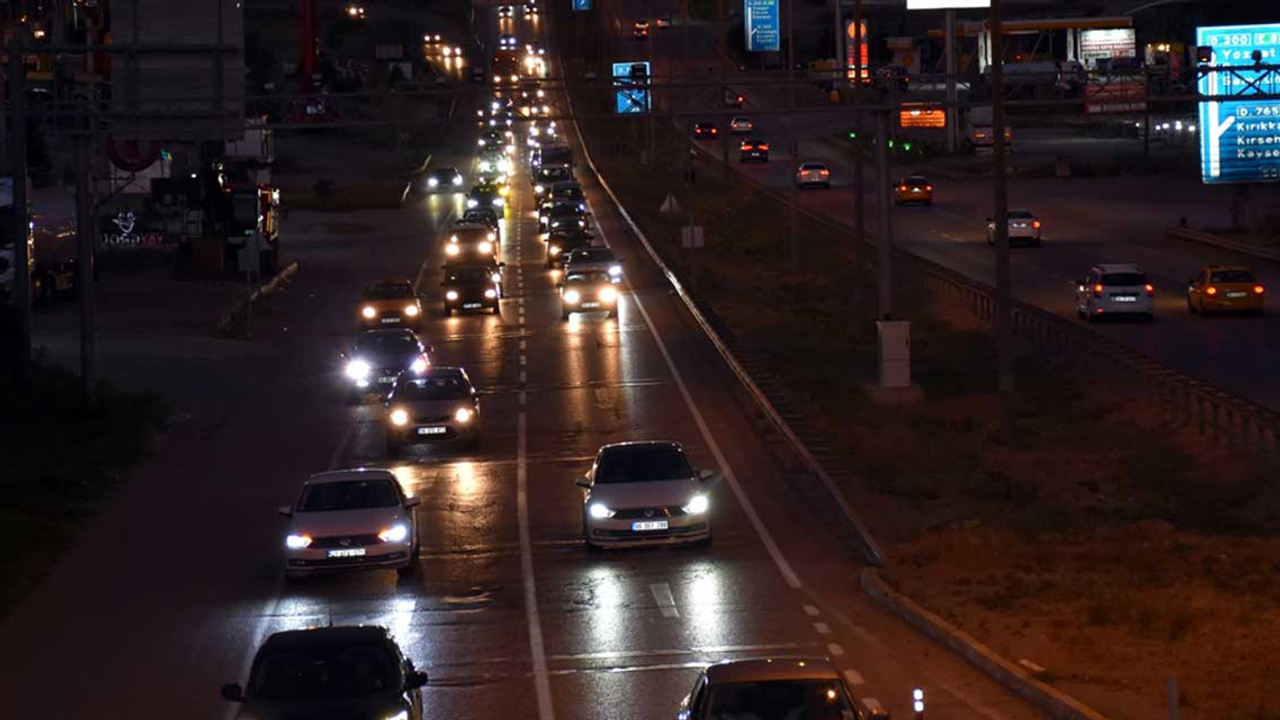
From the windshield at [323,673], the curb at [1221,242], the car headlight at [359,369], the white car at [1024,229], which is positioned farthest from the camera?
the white car at [1024,229]

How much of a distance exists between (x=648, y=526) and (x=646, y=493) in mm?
501

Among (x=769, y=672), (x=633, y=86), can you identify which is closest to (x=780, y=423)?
(x=633, y=86)

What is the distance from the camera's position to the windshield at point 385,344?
43.9 meters

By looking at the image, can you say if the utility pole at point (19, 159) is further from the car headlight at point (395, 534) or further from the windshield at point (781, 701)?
the windshield at point (781, 701)

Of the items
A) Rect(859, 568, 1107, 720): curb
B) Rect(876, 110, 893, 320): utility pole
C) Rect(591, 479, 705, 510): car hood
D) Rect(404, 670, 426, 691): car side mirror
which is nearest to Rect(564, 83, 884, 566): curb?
Rect(859, 568, 1107, 720): curb

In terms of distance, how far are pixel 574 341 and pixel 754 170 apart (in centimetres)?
6296

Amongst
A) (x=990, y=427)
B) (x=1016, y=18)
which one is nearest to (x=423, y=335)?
(x=990, y=427)

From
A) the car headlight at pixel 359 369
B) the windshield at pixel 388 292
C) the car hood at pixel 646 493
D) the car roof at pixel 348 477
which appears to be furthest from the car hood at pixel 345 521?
the windshield at pixel 388 292

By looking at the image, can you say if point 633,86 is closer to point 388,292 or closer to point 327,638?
point 388,292

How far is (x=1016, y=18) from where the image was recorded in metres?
163

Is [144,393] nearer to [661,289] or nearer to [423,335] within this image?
[423,335]

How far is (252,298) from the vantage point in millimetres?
62781

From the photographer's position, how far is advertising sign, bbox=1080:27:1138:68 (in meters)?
145

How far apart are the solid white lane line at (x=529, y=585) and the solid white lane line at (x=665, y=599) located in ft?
4.58
